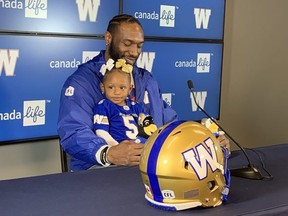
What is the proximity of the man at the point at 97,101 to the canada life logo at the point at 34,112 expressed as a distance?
74 centimetres

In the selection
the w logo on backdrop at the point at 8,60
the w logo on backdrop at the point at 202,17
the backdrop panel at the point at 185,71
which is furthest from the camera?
the w logo on backdrop at the point at 202,17

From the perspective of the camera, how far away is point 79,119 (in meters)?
2.04

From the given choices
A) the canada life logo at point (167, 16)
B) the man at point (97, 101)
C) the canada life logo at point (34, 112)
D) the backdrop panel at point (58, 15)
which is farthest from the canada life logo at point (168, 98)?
the man at point (97, 101)

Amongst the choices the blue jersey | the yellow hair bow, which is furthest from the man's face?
the blue jersey

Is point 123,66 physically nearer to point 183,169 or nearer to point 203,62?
point 183,169

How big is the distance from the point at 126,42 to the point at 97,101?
33 cm

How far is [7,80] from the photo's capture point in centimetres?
278

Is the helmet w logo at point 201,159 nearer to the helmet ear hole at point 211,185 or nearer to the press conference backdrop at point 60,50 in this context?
the helmet ear hole at point 211,185

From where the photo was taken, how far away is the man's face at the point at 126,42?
228 cm

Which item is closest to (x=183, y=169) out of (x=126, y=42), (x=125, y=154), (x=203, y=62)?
(x=125, y=154)

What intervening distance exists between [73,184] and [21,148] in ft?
5.01

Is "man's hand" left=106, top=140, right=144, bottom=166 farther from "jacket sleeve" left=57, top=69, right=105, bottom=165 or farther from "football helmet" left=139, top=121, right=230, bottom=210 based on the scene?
"football helmet" left=139, top=121, right=230, bottom=210

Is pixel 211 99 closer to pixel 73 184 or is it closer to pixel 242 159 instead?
pixel 242 159

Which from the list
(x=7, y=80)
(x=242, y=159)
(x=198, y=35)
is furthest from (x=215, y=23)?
(x=242, y=159)
